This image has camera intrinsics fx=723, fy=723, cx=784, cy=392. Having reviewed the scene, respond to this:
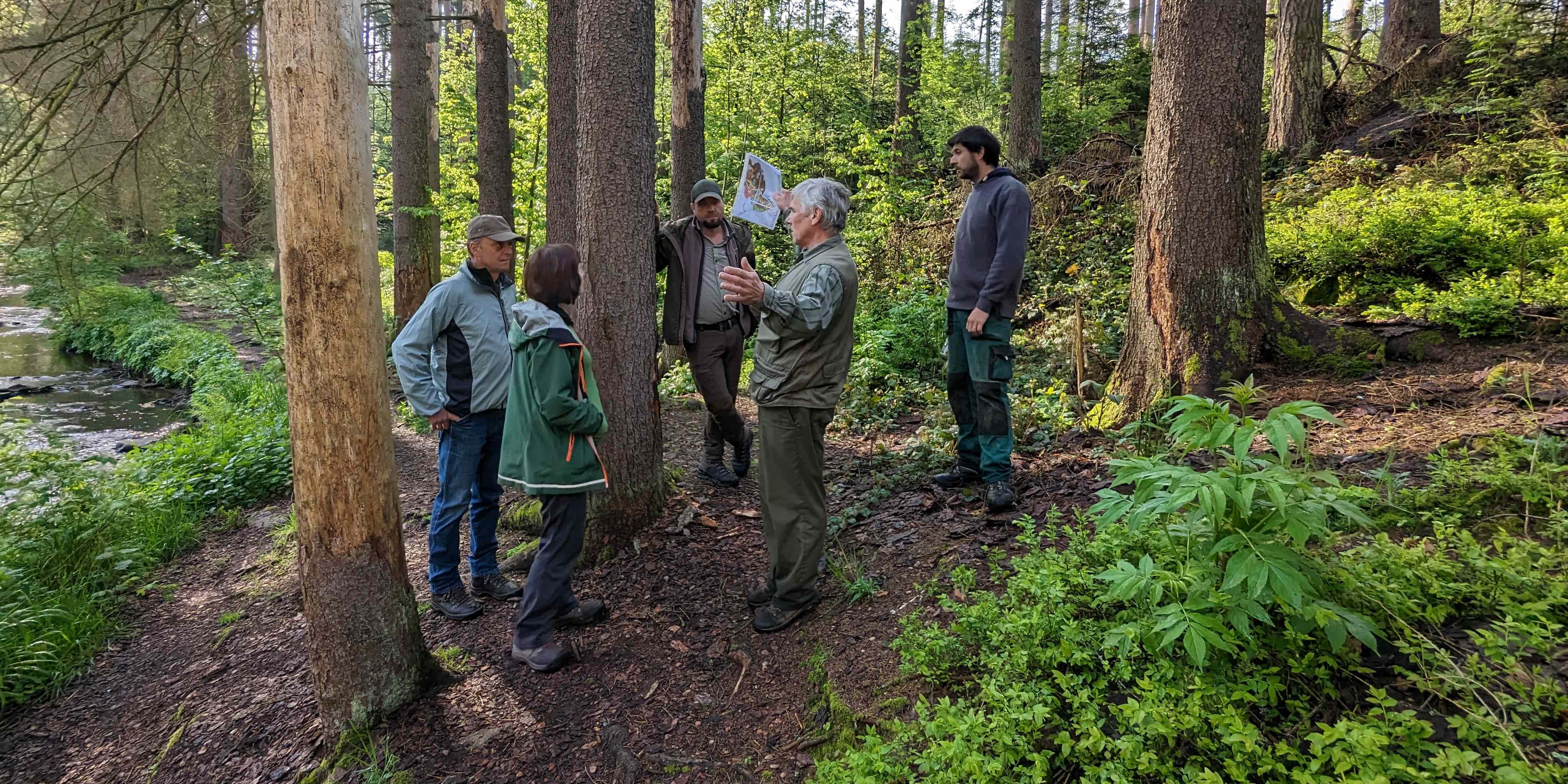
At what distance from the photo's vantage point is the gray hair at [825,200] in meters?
3.40

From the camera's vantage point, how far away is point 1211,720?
7.17 ft

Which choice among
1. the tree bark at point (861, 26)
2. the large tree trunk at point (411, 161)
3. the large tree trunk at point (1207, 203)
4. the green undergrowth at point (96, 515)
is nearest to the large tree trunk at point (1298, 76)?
the large tree trunk at point (1207, 203)

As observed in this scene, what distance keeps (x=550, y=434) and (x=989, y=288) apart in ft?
8.18

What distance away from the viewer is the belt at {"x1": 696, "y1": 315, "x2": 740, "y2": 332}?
17.0 ft

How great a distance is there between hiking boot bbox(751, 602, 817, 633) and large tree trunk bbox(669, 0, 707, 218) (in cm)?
575

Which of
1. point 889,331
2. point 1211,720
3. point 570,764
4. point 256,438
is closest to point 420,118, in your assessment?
point 256,438

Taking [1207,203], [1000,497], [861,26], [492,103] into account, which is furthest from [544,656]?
[861,26]

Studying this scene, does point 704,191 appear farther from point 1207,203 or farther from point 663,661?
point 1207,203

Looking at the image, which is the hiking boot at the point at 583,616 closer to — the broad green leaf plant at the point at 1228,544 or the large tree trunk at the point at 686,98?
the broad green leaf plant at the point at 1228,544

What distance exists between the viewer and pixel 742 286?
307 centimetres

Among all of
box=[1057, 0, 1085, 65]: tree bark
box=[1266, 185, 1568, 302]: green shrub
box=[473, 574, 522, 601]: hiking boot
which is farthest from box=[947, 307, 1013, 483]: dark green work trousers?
box=[1057, 0, 1085, 65]: tree bark

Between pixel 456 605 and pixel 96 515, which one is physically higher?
pixel 456 605

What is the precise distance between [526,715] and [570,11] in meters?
5.91

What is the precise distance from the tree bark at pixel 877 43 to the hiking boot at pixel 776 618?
51.4 ft
